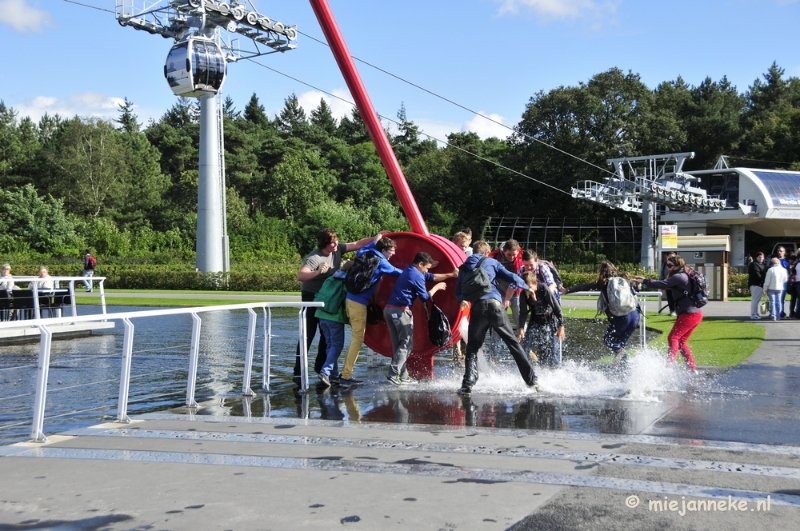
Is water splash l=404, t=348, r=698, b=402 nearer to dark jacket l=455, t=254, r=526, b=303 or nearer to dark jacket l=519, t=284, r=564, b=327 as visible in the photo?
dark jacket l=519, t=284, r=564, b=327

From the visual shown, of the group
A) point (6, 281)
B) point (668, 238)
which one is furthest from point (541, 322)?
point (668, 238)

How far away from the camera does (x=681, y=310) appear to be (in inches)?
416

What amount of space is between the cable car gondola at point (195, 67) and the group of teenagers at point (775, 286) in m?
23.2

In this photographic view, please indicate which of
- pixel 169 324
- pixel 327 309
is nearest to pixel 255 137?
pixel 169 324

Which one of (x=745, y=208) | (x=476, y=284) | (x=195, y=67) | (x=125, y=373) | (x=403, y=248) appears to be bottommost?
(x=125, y=373)

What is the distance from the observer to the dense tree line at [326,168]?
199 ft

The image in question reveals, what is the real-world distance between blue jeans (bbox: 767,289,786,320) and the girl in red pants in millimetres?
9562

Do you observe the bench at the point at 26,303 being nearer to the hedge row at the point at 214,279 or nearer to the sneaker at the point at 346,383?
the sneaker at the point at 346,383

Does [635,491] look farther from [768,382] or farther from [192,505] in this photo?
[768,382]

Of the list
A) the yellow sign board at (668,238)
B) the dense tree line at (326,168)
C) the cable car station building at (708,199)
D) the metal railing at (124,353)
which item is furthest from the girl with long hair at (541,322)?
the dense tree line at (326,168)

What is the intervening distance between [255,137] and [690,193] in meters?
44.8

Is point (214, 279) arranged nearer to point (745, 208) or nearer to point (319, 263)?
point (319, 263)

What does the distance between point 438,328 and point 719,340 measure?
23.3 ft

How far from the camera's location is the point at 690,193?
52.2 m
